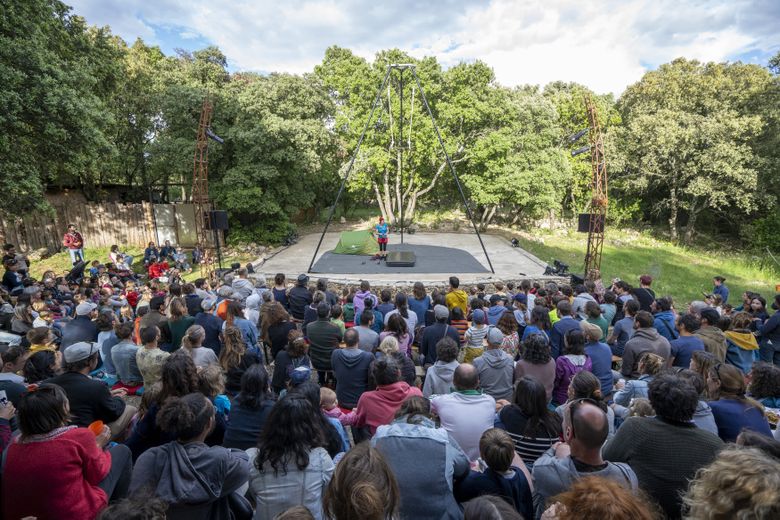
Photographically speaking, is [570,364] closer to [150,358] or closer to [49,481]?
[49,481]

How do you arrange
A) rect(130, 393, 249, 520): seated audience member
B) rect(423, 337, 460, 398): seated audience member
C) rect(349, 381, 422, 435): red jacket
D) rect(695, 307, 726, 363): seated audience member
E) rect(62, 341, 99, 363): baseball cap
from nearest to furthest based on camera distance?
rect(130, 393, 249, 520): seated audience member
rect(62, 341, 99, 363): baseball cap
rect(349, 381, 422, 435): red jacket
rect(423, 337, 460, 398): seated audience member
rect(695, 307, 726, 363): seated audience member

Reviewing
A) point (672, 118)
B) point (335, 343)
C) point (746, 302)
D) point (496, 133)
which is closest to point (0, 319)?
point (335, 343)

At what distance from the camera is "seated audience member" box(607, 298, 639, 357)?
16.9ft

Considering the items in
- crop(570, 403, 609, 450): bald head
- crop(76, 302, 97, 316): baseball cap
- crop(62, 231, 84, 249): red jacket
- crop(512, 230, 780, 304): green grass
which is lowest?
crop(512, 230, 780, 304): green grass

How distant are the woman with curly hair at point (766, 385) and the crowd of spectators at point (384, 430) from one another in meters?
0.01

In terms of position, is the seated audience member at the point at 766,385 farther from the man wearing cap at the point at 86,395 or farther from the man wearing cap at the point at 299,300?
the man wearing cap at the point at 299,300

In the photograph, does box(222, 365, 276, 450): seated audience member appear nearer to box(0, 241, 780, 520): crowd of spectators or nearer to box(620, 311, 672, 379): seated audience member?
box(0, 241, 780, 520): crowd of spectators

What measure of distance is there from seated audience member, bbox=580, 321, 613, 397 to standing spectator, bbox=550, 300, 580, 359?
51cm

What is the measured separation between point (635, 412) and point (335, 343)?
3.04 meters

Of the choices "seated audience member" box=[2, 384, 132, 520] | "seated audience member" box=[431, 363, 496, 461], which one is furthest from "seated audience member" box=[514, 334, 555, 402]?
"seated audience member" box=[2, 384, 132, 520]

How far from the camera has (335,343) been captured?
4.76m

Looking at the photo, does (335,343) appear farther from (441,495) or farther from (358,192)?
(358,192)

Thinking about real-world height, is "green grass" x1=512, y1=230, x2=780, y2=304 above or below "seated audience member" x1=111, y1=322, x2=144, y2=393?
below

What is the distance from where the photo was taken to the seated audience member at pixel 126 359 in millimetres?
4184
